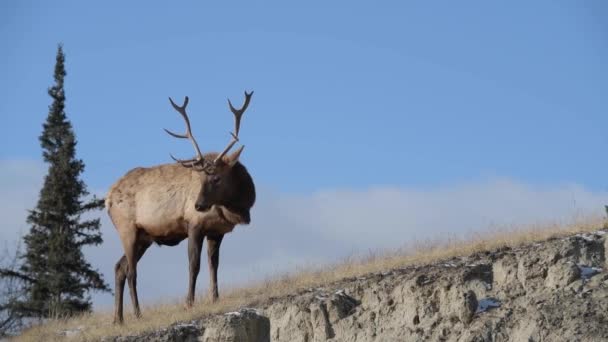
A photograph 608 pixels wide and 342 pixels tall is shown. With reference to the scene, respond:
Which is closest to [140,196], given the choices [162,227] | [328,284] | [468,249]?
[162,227]

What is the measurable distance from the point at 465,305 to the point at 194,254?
24.1 ft

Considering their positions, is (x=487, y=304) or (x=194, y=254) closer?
(x=487, y=304)

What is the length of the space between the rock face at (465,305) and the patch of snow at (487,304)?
0.01 m

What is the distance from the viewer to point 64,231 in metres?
32.9

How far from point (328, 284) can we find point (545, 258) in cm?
Result: 395

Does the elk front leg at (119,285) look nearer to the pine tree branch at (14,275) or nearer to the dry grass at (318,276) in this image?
the dry grass at (318,276)

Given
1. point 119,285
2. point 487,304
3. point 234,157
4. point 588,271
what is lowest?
point 487,304

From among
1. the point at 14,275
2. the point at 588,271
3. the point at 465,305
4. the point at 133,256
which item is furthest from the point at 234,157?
the point at 14,275

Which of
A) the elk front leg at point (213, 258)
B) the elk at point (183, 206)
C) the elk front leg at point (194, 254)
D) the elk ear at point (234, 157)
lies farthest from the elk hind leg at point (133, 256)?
the elk ear at point (234, 157)

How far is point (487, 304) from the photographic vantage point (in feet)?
46.4

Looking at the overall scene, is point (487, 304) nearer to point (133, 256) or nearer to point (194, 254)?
point (194, 254)

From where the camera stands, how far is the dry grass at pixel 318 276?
16828mm

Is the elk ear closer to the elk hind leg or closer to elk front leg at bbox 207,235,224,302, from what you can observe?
elk front leg at bbox 207,235,224,302

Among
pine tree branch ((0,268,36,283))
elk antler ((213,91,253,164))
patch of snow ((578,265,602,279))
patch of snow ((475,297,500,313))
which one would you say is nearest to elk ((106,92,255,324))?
elk antler ((213,91,253,164))
